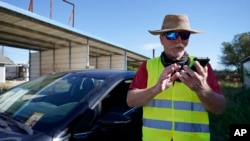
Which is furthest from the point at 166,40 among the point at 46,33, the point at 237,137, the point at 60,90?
the point at 46,33

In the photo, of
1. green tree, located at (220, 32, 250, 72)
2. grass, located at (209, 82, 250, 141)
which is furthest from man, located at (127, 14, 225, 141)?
green tree, located at (220, 32, 250, 72)

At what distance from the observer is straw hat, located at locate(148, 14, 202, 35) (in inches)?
87.2

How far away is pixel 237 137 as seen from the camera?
91.7 inches

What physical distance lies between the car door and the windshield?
20cm

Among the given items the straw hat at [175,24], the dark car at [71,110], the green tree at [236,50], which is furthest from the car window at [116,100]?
the green tree at [236,50]

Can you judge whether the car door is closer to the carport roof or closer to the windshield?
the windshield

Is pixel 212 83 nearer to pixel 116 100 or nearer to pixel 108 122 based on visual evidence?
pixel 108 122

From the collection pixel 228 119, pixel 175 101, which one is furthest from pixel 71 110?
pixel 228 119

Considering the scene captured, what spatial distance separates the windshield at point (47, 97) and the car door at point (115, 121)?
0.20 metres

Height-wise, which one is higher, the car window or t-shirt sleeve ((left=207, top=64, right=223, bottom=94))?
t-shirt sleeve ((left=207, top=64, right=223, bottom=94))

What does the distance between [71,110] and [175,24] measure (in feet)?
3.80

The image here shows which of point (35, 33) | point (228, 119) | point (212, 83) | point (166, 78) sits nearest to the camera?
point (166, 78)

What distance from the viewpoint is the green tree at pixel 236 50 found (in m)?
65.4

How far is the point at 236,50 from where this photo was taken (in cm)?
6775
